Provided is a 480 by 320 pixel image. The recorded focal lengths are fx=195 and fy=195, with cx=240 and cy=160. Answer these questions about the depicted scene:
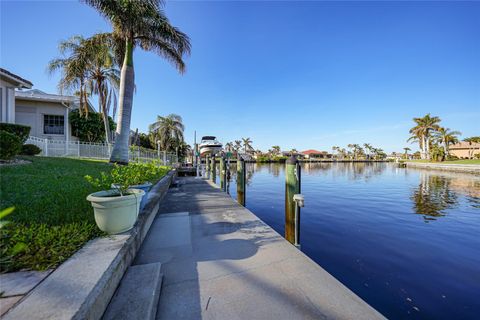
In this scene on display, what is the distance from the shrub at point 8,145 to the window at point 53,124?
989 cm

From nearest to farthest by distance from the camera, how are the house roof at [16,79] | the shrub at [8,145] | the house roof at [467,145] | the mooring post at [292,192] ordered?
1. the mooring post at [292,192]
2. the shrub at [8,145]
3. the house roof at [16,79]
4. the house roof at [467,145]

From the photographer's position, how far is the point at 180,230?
3.82 m

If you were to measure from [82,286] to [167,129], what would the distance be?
3143 centimetres

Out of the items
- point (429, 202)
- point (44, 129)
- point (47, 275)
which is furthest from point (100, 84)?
point (429, 202)

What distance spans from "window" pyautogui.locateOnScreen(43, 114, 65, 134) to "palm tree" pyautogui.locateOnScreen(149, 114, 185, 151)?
15.8m

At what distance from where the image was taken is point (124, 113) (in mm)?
8367

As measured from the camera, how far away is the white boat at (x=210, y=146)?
1003 inches

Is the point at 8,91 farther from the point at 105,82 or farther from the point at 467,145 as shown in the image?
the point at 467,145

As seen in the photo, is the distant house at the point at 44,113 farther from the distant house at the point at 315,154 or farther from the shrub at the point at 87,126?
the distant house at the point at 315,154

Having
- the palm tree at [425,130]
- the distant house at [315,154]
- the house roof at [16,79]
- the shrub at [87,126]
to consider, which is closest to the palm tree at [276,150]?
the distant house at [315,154]

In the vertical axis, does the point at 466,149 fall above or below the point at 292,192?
above

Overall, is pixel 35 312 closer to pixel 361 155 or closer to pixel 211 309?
pixel 211 309

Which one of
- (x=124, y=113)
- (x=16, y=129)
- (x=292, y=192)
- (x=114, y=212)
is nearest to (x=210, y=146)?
(x=124, y=113)

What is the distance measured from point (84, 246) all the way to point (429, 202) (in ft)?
40.9
